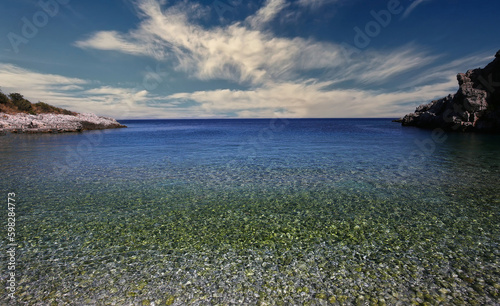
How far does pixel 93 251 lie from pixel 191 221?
366 centimetres

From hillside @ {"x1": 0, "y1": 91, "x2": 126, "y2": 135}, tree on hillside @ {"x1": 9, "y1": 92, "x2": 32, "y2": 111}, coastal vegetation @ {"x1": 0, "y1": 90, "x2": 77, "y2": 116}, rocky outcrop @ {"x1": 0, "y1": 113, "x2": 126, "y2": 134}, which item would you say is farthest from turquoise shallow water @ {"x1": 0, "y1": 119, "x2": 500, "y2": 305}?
tree on hillside @ {"x1": 9, "y1": 92, "x2": 32, "y2": 111}

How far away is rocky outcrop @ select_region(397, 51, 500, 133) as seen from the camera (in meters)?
61.2

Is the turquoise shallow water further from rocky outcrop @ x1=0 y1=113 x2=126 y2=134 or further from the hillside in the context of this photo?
the hillside

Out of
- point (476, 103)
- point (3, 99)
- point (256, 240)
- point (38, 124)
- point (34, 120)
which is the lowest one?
point (256, 240)

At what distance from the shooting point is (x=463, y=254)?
7.89 metres

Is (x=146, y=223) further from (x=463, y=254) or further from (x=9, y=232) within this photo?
(x=463, y=254)

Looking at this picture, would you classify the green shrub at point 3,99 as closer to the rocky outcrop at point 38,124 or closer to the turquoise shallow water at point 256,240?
the rocky outcrop at point 38,124

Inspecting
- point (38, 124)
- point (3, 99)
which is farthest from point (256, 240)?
point (3, 99)

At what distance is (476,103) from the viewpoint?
6312 cm

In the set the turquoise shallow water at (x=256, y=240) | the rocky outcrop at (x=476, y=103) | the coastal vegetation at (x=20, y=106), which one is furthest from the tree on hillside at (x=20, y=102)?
the rocky outcrop at (x=476, y=103)

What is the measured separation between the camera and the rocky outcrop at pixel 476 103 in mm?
61250

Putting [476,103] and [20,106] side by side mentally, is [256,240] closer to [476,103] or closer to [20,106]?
[476,103]

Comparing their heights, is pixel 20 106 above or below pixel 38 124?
above

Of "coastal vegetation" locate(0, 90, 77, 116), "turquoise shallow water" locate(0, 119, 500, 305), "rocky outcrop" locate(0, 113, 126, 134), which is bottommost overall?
"turquoise shallow water" locate(0, 119, 500, 305)
